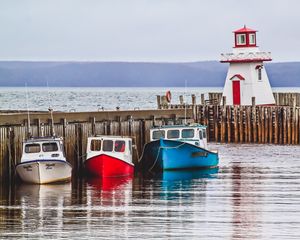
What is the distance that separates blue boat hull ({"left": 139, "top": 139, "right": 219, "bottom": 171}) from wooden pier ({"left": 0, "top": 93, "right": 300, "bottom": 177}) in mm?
686

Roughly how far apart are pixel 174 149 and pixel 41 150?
810cm

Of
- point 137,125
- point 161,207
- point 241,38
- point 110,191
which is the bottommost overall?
point 161,207

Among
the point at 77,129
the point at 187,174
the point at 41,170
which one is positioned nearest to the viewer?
the point at 41,170

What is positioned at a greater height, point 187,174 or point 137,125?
point 137,125

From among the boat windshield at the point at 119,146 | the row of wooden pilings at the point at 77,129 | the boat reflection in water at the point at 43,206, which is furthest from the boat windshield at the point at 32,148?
the boat windshield at the point at 119,146

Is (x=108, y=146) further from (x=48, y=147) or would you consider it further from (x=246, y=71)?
(x=246, y=71)

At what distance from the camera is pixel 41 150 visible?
4022 cm

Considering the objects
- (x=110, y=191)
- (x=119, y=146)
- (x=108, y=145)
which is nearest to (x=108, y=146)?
(x=108, y=145)

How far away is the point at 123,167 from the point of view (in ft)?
144

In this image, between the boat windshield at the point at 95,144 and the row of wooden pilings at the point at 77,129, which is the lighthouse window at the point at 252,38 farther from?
the boat windshield at the point at 95,144

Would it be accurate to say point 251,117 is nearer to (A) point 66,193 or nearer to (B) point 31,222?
(A) point 66,193

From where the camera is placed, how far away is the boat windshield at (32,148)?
40.1 metres

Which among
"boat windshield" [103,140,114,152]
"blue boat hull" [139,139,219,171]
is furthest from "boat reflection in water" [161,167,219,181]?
"boat windshield" [103,140,114,152]

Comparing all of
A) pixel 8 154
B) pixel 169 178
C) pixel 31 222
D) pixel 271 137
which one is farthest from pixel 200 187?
pixel 271 137
